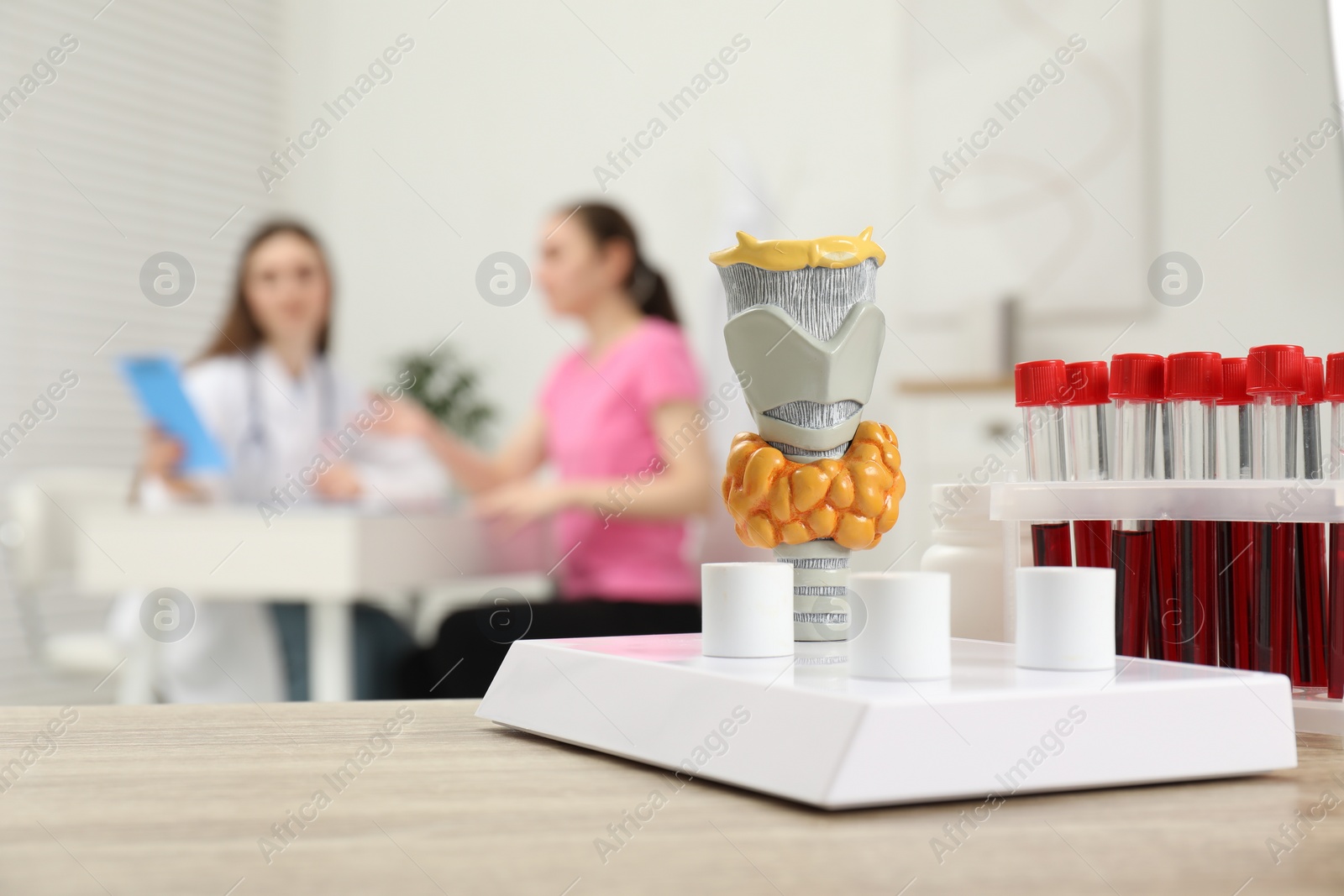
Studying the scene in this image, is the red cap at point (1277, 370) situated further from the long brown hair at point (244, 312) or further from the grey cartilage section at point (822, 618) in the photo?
the long brown hair at point (244, 312)

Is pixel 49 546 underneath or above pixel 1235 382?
underneath

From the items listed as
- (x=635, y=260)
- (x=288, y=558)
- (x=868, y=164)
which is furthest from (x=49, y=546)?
(x=868, y=164)

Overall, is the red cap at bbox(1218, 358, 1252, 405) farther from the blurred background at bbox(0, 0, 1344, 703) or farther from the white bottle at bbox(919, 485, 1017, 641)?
the blurred background at bbox(0, 0, 1344, 703)

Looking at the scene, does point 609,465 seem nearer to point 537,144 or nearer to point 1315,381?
point 537,144

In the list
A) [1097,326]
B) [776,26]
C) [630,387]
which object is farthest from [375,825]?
[776,26]

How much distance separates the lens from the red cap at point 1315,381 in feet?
2.02

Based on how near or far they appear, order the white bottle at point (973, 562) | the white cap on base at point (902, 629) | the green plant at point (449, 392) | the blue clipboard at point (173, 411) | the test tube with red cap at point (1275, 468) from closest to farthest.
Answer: the white cap on base at point (902, 629)
the test tube with red cap at point (1275, 468)
the white bottle at point (973, 562)
the blue clipboard at point (173, 411)
the green plant at point (449, 392)

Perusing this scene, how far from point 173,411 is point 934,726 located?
6.47ft

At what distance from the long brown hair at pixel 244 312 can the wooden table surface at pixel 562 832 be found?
1.91 m

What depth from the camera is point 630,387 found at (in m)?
2.07

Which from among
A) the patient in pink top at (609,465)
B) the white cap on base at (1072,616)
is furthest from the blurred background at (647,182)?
the white cap on base at (1072,616)

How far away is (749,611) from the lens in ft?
1.84

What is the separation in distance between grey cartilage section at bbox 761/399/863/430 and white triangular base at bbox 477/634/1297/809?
0.42 feet

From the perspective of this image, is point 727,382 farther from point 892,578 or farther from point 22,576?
point 892,578
